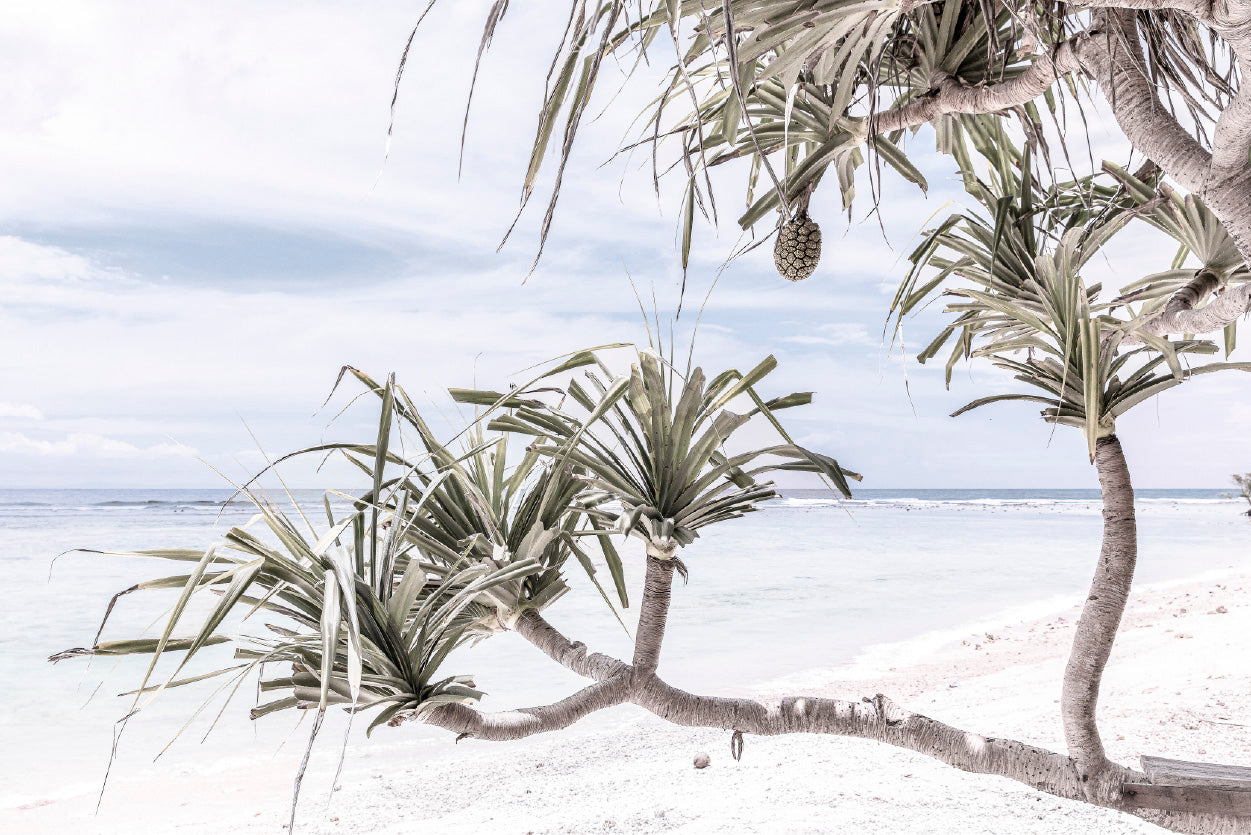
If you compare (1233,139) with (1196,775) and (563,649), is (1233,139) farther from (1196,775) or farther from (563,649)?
(563,649)

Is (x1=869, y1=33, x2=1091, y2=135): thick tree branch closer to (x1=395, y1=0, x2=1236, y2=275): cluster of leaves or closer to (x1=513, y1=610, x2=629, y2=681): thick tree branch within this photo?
(x1=395, y1=0, x2=1236, y2=275): cluster of leaves

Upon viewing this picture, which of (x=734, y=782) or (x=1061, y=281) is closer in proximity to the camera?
(x=1061, y=281)

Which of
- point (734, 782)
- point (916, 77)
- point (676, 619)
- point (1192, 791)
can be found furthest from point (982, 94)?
point (676, 619)

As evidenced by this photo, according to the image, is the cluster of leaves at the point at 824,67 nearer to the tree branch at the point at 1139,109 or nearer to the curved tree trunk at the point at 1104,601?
the tree branch at the point at 1139,109

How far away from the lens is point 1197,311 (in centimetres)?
114

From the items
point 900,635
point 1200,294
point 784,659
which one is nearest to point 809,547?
point 900,635

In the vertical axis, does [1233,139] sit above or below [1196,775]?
above

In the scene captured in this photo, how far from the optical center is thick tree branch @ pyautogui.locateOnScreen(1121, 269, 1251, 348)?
1036 millimetres

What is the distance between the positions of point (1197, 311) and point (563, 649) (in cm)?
98

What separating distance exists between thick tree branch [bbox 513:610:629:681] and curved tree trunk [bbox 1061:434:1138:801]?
67 centimetres

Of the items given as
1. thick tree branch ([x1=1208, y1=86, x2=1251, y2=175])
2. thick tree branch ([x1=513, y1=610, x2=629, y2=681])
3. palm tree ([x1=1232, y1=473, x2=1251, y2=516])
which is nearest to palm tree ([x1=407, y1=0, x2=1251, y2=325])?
thick tree branch ([x1=1208, y1=86, x2=1251, y2=175])

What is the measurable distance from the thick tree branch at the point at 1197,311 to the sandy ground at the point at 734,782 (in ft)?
5.48

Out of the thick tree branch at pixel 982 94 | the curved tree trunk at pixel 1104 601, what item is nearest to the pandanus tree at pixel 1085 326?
the curved tree trunk at pixel 1104 601

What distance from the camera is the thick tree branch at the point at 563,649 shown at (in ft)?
3.49
